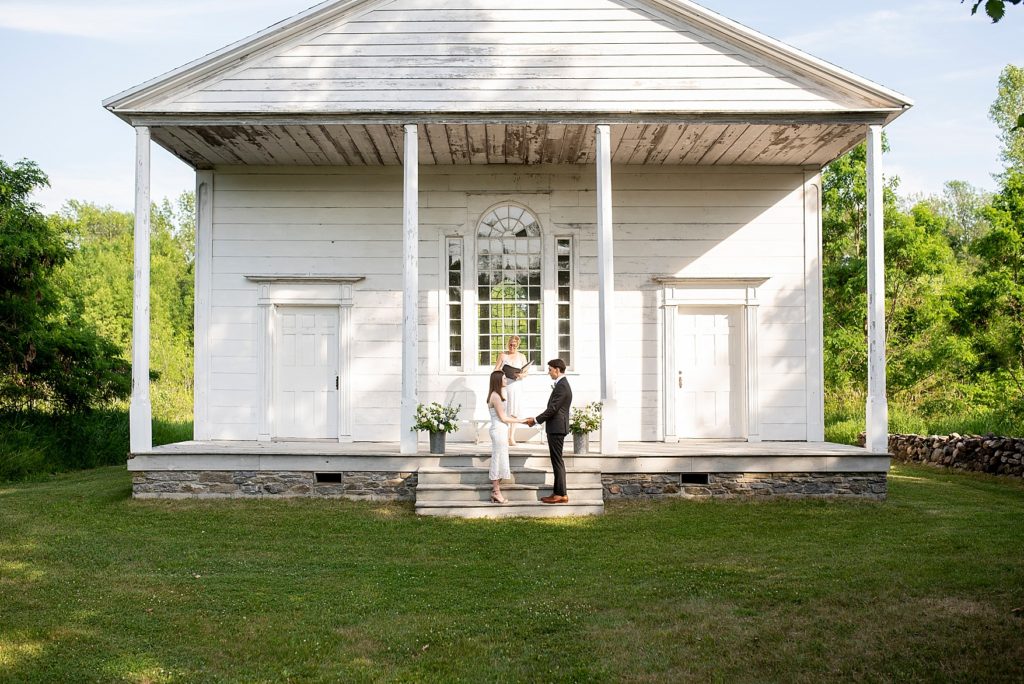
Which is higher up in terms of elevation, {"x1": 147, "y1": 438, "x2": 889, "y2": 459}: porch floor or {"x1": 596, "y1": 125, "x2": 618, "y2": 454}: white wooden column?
{"x1": 596, "y1": 125, "x2": 618, "y2": 454}: white wooden column

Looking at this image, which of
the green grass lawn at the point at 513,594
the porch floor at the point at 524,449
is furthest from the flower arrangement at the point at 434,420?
the green grass lawn at the point at 513,594

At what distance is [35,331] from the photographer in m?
14.7

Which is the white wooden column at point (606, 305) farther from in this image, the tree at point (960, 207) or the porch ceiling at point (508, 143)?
the tree at point (960, 207)

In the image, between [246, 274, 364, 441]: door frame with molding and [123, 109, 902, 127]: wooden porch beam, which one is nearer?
[123, 109, 902, 127]: wooden porch beam

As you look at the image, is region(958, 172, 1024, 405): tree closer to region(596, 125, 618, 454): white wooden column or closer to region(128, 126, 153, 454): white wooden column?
region(596, 125, 618, 454): white wooden column

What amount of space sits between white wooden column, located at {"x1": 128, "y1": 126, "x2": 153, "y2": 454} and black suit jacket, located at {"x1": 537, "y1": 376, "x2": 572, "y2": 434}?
4780 mm

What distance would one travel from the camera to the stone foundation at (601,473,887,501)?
10.2 m

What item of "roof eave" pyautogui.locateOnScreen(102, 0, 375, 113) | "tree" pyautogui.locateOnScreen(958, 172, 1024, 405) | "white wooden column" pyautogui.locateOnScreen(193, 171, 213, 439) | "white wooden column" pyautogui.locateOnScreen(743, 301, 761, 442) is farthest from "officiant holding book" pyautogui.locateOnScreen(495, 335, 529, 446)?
"tree" pyautogui.locateOnScreen(958, 172, 1024, 405)

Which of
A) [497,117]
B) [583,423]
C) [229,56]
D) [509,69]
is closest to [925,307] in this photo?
[583,423]

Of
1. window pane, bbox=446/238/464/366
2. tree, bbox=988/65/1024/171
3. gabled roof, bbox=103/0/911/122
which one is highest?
tree, bbox=988/65/1024/171

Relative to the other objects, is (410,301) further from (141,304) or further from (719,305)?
(719,305)

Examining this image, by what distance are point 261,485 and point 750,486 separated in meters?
5.83

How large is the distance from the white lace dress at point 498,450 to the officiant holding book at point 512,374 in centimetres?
57

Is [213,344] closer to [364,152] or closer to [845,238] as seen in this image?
[364,152]
